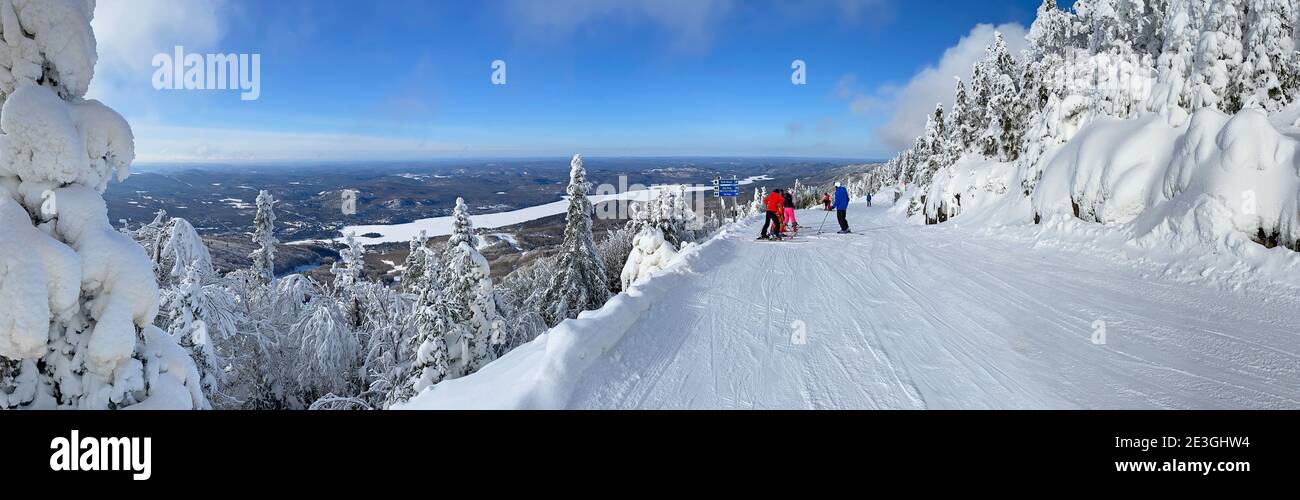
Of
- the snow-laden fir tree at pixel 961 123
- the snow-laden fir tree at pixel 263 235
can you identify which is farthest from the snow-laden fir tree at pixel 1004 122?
the snow-laden fir tree at pixel 263 235

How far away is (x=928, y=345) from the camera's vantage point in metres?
5.07

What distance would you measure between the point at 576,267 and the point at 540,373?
19.4 m

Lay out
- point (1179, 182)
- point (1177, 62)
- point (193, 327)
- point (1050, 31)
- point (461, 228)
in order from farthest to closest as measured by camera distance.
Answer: point (1050, 31)
point (461, 228)
point (1177, 62)
point (1179, 182)
point (193, 327)

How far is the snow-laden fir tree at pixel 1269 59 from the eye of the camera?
33.5 ft

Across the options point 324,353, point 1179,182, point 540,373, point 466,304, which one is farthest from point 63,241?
point 1179,182

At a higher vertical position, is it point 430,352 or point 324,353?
point 430,352

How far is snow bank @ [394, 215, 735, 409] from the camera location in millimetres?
3600

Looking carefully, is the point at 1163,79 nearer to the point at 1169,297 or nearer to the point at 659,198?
the point at 1169,297

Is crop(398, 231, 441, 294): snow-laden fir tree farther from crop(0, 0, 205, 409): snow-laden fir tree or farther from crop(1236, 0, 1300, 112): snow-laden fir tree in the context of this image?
crop(1236, 0, 1300, 112): snow-laden fir tree

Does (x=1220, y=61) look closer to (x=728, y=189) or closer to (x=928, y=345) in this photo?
(x=928, y=345)

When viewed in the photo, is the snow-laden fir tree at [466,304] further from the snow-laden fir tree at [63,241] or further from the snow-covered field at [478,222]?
the snow-covered field at [478,222]

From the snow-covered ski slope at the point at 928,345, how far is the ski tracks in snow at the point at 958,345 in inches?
0.8
